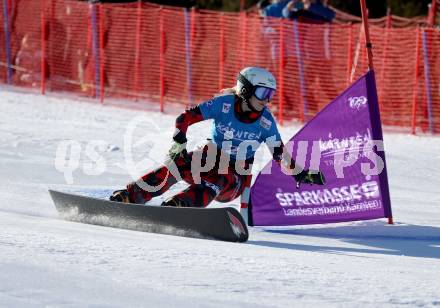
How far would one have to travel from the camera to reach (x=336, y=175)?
29.9 feet

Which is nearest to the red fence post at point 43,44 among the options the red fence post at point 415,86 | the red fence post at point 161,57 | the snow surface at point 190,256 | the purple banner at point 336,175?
the red fence post at point 161,57

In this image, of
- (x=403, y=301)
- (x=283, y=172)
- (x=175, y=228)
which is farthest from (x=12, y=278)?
(x=283, y=172)

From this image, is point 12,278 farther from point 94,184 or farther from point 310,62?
point 310,62

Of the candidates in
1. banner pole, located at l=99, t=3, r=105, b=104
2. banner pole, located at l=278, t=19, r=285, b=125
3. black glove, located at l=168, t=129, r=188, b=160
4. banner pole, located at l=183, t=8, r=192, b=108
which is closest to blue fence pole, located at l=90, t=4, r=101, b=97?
banner pole, located at l=99, t=3, r=105, b=104

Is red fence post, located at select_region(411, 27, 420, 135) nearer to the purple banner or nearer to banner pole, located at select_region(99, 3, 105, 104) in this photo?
banner pole, located at select_region(99, 3, 105, 104)

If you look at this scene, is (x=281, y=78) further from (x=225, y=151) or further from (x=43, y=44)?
(x=225, y=151)

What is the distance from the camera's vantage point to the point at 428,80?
51.3ft

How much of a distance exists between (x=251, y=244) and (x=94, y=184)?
3.46 m

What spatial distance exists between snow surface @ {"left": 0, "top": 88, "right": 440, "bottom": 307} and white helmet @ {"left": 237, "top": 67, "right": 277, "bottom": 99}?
4.03 ft

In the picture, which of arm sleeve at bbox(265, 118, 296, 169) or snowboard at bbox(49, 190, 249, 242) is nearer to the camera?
snowboard at bbox(49, 190, 249, 242)

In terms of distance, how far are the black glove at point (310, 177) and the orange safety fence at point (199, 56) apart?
5.25 m

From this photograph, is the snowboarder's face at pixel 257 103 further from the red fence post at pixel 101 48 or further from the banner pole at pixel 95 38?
the banner pole at pixel 95 38

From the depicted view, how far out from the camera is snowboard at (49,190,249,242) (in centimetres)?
786

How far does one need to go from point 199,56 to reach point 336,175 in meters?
9.45
